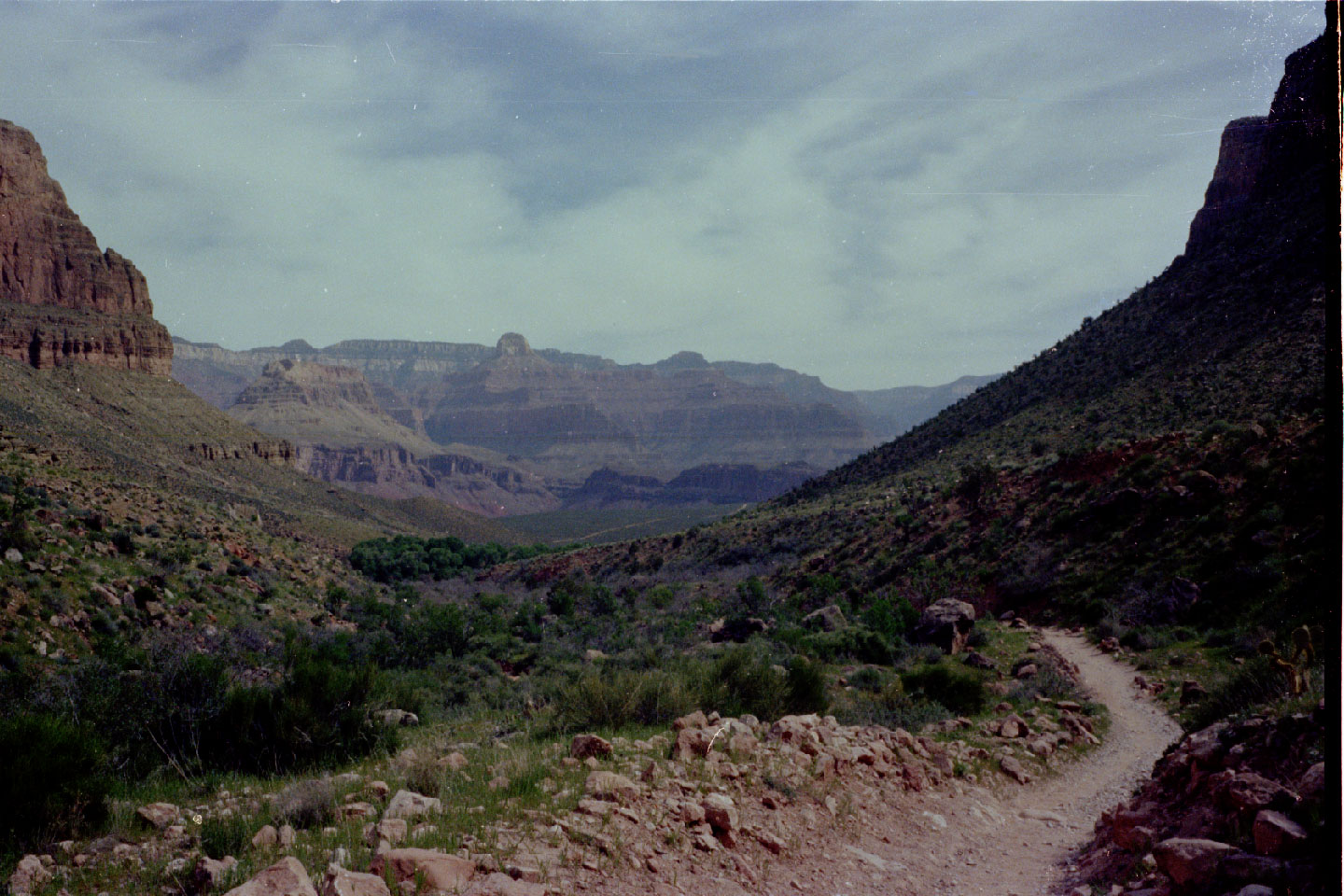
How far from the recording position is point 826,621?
20.2 meters

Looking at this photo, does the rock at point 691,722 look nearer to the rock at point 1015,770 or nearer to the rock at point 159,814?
the rock at point 1015,770

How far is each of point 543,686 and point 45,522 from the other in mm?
14667

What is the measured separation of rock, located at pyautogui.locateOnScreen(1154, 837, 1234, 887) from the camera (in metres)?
4.36

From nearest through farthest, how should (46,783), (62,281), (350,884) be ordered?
(350,884) → (46,783) → (62,281)

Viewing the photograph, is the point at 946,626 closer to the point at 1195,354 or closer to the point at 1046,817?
the point at 1046,817

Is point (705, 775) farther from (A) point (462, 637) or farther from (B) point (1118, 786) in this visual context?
(A) point (462, 637)

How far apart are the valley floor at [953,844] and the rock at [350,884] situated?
1309mm

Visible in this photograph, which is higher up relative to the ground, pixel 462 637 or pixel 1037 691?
pixel 1037 691

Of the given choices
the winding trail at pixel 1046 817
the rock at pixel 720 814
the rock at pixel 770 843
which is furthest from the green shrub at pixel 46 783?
the winding trail at pixel 1046 817

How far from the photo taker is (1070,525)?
24438mm

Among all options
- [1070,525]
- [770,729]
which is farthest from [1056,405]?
[770,729]

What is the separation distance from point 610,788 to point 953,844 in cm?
323

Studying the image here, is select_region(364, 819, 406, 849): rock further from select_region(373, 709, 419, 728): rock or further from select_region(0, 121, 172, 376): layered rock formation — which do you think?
select_region(0, 121, 172, 376): layered rock formation

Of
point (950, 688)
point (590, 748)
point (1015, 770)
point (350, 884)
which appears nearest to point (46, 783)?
point (350, 884)
